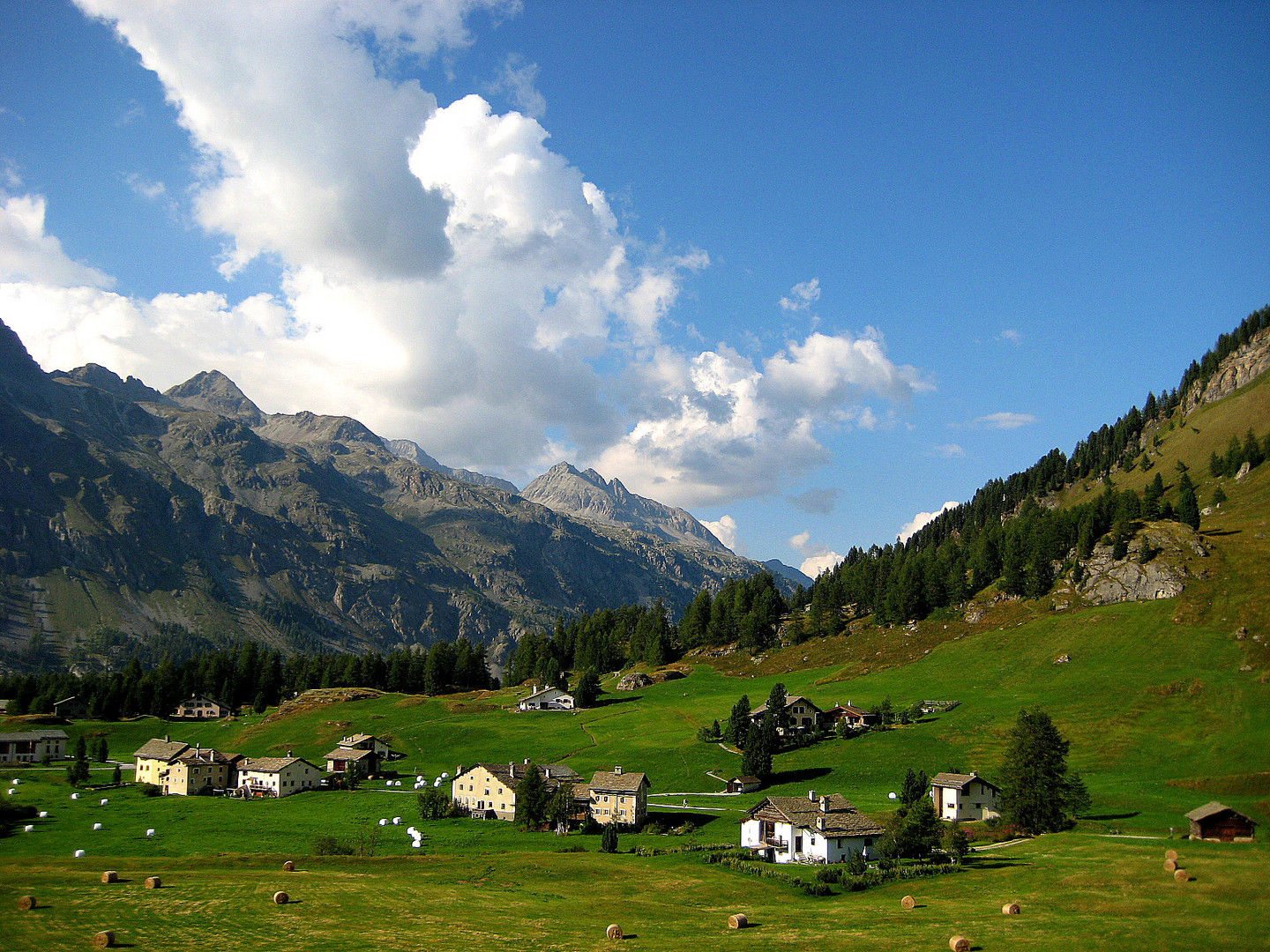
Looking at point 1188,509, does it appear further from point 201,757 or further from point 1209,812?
point 201,757

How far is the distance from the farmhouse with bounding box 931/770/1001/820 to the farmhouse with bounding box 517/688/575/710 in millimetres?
94361

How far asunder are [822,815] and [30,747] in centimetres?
14282

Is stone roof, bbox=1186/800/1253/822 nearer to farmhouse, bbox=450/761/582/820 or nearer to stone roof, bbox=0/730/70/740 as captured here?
farmhouse, bbox=450/761/582/820

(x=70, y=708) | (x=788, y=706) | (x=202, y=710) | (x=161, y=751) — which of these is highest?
(x=788, y=706)

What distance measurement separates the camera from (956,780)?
8406 cm

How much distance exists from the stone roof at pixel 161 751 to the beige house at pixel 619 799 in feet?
236

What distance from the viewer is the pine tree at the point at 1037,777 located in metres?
73.1

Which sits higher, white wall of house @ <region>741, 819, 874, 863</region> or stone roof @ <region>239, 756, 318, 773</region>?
stone roof @ <region>239, 756, 318, 773</region>

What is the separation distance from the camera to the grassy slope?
45562 millimetres

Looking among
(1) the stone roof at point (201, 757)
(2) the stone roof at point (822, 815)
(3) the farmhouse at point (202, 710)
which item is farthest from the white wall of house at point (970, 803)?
(3) the farmhouse at point (202, 710)

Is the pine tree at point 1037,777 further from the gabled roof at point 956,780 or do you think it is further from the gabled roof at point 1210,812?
the gabled roof at point 1210,812

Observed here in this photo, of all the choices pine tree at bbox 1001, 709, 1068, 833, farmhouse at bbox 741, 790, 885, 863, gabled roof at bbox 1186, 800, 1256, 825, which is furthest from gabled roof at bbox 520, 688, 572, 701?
gabled roof at bbox 1186, 800, 1256, 825

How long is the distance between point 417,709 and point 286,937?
12785cm

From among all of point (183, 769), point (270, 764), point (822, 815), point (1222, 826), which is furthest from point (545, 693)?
point (1222, 826)
